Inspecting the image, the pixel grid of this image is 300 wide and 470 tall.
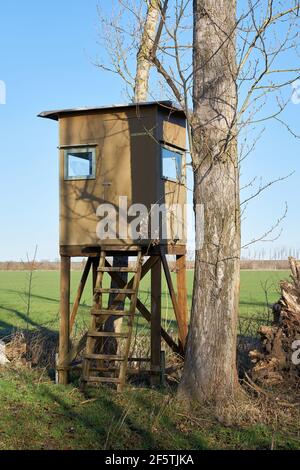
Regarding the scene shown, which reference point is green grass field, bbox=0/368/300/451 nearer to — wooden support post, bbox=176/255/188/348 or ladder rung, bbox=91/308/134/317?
ladder rung, bbox=91/308/134/317

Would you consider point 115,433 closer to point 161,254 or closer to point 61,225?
point 161,254

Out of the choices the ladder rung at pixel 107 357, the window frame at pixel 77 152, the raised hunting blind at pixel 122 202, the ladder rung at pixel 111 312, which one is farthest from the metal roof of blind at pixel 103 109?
the ladder rung at pixel 107 357

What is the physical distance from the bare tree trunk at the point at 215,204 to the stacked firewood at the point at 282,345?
3.61 ft

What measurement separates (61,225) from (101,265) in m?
1.48

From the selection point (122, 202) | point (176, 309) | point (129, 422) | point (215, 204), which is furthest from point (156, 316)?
point (129, 422)

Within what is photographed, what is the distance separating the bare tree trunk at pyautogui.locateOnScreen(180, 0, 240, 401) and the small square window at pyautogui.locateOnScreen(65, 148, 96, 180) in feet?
9.79

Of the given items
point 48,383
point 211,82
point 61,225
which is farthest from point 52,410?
point 211,82

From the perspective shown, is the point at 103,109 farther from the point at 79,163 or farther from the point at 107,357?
the point at 107,357

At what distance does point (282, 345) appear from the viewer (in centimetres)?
1109

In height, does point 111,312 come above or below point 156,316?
above

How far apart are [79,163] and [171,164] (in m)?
1.81

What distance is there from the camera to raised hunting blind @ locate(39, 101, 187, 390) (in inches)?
464

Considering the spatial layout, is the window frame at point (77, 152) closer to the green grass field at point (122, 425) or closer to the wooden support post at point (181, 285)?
the wooden support post at point (181, 285)

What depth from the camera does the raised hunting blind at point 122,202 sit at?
38.7ft
